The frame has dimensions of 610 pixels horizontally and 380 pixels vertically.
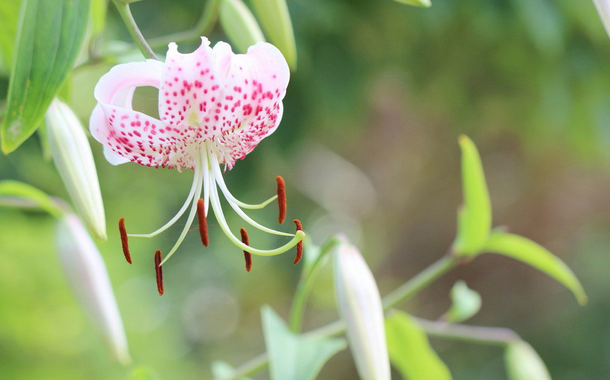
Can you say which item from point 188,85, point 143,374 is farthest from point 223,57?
point 143,374

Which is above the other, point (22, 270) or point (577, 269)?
point (22, 270)

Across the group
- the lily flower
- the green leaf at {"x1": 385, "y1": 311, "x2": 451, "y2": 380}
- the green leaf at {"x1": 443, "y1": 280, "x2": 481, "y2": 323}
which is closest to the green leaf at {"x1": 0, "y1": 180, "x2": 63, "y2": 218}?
the lily flower

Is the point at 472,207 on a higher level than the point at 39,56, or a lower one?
lower

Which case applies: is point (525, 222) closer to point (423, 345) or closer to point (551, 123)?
point (551, 123)

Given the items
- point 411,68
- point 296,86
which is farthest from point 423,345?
point 411,68

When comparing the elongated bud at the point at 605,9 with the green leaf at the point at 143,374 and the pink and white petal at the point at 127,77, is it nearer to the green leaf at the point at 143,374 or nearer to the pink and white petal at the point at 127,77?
the pink and white petal at the point at 127,77

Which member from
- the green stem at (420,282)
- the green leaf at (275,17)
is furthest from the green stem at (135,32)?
the green stem at (420,282)

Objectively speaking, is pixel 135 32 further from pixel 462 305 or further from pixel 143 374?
pixel 462 305
